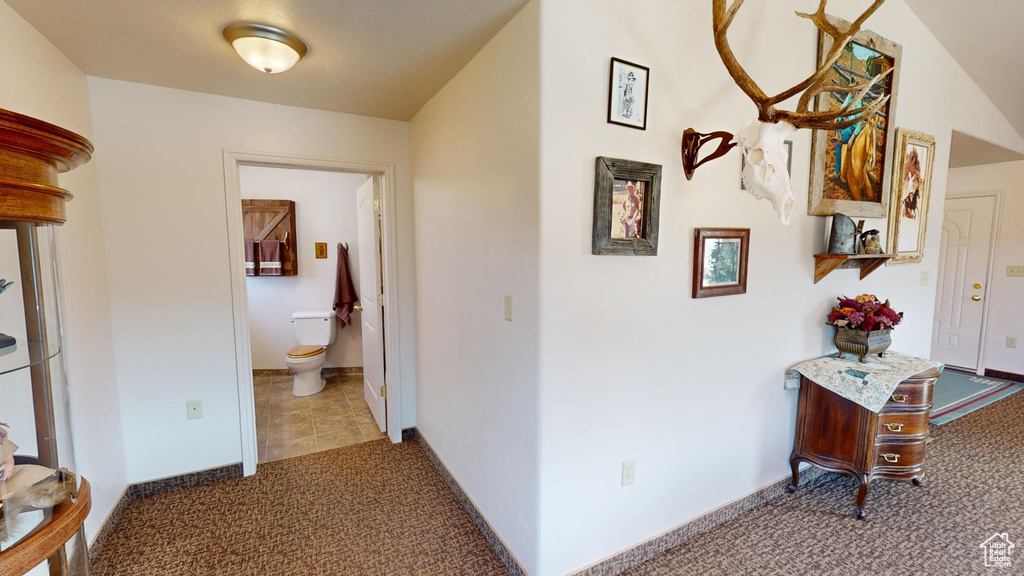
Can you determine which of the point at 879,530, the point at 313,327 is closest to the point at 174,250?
the point at 313,327

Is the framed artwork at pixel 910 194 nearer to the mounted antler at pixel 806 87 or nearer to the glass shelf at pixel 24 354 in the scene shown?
the mounted antler at pixel 806 87

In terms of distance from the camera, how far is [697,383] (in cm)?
195

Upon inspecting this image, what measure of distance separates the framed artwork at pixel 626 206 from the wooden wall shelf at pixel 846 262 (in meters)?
1.23

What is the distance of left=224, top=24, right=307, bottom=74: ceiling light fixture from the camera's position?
1644 millimetres

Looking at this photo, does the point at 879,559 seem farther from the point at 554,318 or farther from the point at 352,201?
the point at 352,201

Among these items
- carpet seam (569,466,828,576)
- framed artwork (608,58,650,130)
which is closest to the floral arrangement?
carpet seam (569,466,828,576)

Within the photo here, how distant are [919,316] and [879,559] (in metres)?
1.96

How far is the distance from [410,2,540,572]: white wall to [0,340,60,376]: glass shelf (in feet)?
4.28

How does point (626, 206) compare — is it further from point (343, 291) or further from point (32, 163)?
point (343, 291)

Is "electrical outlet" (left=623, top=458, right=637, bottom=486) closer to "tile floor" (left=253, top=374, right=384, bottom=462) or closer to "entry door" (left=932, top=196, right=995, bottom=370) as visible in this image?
"tile floor" (left=253, top=374, right=384, bottom=462)

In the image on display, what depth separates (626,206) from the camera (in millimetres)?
1636

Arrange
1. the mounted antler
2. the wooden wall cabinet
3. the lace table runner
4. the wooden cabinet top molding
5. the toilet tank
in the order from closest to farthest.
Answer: the wooden cabinet top molding → the mounted antler → the lace table runner → the toilet tank → the wooden wall cabinet

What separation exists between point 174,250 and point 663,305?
8.59 ft

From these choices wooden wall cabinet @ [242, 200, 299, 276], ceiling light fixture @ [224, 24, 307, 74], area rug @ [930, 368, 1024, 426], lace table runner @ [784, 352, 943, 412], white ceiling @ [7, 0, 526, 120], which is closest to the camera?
white ceiling @ [7, 0, 526, 120]
